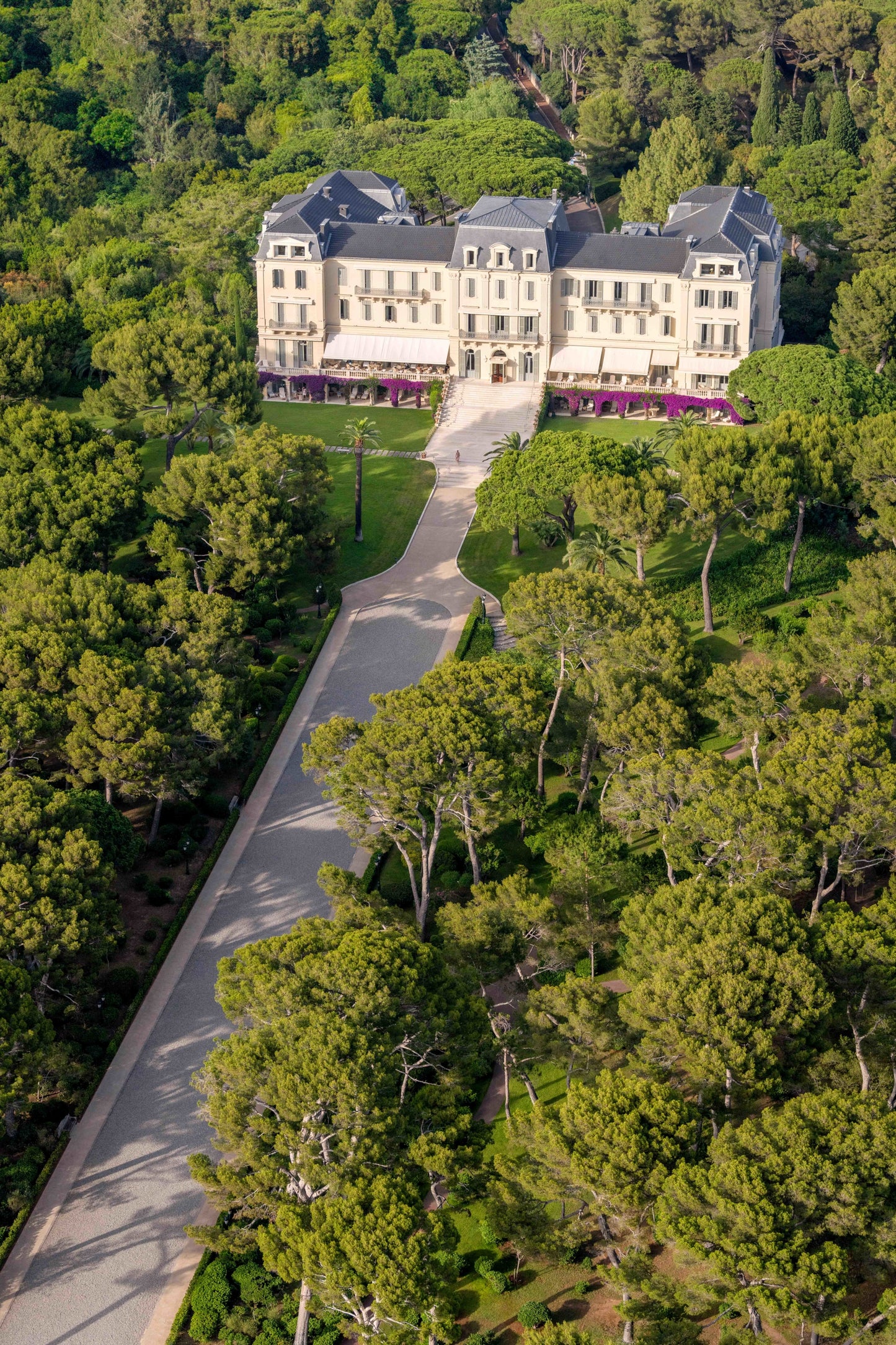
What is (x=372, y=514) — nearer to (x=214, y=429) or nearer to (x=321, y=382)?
(x=214, y=429)

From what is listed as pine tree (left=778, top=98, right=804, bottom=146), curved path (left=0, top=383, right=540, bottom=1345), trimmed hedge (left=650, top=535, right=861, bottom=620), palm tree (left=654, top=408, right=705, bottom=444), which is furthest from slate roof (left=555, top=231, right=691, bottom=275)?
pine tree (left=778, top=98, right=804, bottom=146)

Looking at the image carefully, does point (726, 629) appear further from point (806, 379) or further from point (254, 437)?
point (254, 437)

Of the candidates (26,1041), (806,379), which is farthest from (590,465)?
(26,1041)

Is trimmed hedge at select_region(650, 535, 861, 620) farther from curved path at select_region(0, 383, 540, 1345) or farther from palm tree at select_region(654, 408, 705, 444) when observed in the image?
curved path at select_region(0, 383, 540, 1345)

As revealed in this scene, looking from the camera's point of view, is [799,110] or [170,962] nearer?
[170,962]

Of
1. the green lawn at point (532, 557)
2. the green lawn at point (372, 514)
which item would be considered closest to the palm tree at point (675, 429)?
the green lawn at point (532, 557)

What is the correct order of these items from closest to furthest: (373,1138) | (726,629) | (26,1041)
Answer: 1. (373,1138)
2. (26,1041)
3. (726,629)

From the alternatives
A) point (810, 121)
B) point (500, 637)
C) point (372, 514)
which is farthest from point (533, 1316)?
point (810, 121)
